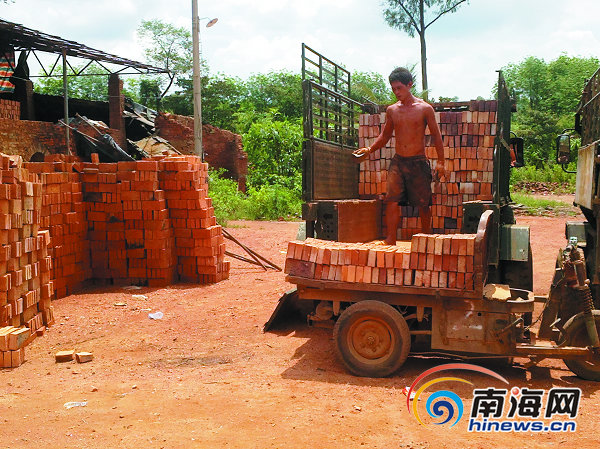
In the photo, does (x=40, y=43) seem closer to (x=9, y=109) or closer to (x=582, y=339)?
(x=9, y=109)

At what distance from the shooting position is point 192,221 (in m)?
10.1

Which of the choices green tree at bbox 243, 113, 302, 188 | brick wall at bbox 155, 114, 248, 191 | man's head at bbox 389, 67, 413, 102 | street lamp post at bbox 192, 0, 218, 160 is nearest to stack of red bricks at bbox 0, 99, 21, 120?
street lamp post at bbox 192, 0, 218, 160

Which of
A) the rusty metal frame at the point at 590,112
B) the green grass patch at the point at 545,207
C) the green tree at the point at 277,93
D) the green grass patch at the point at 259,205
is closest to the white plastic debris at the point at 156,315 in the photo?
the rusty metal frame at the point at 590,112

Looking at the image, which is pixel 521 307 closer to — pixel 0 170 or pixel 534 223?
pixel 0 170

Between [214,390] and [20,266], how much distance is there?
292 cm

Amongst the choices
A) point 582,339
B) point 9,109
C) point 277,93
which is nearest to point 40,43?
point 9,109

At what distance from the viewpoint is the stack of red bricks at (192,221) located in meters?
10.0

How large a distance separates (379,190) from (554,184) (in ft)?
65.8

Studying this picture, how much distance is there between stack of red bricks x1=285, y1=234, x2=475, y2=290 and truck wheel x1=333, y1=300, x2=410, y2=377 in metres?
0.26

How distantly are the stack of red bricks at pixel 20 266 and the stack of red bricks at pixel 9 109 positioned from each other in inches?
445

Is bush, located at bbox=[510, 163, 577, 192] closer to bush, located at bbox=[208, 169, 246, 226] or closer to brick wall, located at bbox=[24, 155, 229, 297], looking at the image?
bush, located at bbox=[208, 169, 246, 226]

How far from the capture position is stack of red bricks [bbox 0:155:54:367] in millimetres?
6109

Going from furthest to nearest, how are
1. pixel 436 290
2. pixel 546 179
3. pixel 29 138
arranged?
pixel 546 179
pixel 29 138
pixel 436 290

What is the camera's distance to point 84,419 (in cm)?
441
